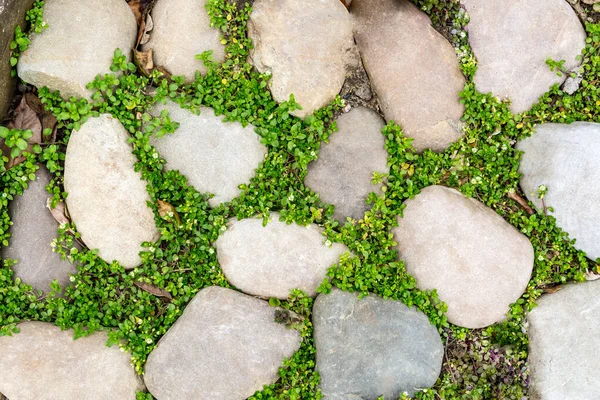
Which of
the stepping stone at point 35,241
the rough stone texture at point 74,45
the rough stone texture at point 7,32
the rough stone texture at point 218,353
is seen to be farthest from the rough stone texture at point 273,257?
the rough stone texture at point 7,32

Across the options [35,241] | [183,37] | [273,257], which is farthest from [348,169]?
[35,241]

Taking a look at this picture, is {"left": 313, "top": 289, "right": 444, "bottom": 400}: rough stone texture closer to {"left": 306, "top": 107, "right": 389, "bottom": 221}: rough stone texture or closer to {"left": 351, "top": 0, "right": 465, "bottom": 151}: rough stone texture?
{"left": 306, "top": 107, "right": 389, "bottom": 221}: rough stone texture

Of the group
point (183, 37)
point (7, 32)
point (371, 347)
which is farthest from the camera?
point (183, 37)

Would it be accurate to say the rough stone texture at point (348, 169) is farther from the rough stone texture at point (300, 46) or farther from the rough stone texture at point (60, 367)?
the rough stone texture at point (60, 367)

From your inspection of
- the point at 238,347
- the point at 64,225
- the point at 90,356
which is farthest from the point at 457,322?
the point at 64,225

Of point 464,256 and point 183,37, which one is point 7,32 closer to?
point 183,37
